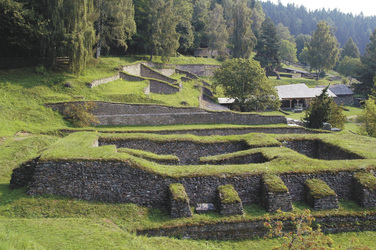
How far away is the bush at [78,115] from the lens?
78.4 ft

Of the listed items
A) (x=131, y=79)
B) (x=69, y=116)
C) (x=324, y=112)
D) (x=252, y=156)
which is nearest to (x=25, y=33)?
(x=69, y=116)

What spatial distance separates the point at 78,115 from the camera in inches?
947

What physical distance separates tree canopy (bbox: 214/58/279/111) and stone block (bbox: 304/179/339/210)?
1059 inches

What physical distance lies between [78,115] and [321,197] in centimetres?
1967

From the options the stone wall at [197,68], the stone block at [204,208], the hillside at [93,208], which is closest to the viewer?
the hillside at [93,208]

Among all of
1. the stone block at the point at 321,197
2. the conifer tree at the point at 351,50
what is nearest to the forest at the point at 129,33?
the conifer tree at the point at 351,50

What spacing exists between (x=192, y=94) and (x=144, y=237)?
33.8 m

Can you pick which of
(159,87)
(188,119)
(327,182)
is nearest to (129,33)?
(159,87)

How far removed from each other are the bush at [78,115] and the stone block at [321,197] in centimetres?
1858

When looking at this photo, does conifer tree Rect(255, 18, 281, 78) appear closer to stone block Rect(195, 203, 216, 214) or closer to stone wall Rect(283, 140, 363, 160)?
stone wall Rect(283, 140, 363, 160)

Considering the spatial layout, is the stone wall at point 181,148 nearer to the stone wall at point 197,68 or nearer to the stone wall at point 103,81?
the stone wall at point 103,81

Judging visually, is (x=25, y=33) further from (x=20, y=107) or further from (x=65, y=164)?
(x=65, y=164)

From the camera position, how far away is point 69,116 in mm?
24125

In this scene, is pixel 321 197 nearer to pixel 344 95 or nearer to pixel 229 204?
pixel 229 204
